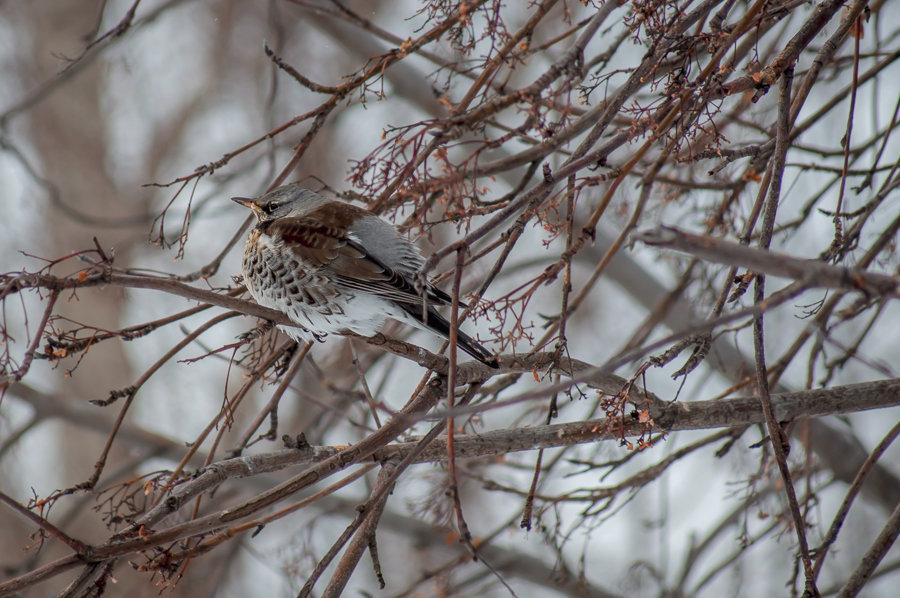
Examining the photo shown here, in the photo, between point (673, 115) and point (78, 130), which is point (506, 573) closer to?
point (673, 115)

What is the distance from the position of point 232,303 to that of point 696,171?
117 inches

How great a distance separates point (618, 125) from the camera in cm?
322

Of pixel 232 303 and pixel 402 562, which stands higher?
pixel 402 562

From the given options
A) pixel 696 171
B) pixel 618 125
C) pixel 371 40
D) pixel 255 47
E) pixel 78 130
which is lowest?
pixel 618 125

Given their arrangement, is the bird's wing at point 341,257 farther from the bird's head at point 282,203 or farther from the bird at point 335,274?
the bird's head at point 282,203

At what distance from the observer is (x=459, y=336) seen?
2.48 m

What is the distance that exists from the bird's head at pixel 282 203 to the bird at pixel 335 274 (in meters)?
0.17

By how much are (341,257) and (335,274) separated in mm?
100

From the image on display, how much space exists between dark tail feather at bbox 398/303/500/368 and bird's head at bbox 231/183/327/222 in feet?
3.27

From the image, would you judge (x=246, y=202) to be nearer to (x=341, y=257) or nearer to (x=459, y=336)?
(x=341, y=257)

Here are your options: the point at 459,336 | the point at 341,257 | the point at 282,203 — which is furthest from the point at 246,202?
the point at 459,336

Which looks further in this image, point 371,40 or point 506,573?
point 371,40

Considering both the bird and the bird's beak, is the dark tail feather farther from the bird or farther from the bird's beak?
the bird's beak

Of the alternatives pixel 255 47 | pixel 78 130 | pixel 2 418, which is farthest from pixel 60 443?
pixel 255 47
